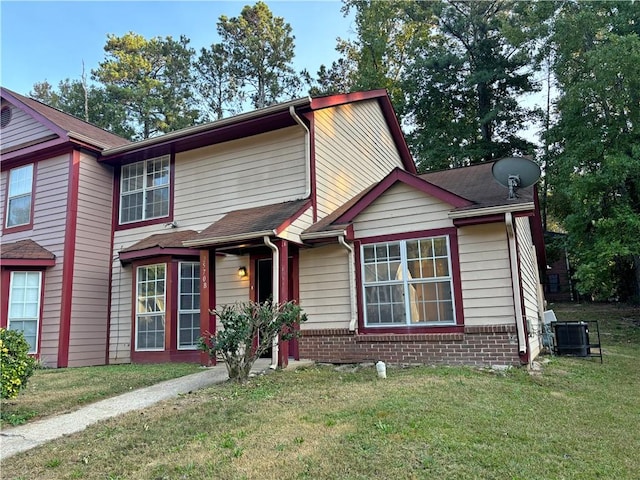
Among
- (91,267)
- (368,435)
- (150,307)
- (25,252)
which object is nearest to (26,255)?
(25,252)

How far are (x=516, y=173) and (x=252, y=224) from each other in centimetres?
460

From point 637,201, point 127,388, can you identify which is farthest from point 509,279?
point 637,201

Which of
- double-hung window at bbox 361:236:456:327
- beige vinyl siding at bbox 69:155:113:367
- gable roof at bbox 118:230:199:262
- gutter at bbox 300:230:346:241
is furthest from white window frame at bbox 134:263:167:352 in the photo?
double-hung window at bbox 361:236:456:327

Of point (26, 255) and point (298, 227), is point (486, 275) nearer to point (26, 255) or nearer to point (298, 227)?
point (298, 227)

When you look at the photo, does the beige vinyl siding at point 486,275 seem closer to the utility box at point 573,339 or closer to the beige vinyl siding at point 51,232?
the utility box at point 573,339

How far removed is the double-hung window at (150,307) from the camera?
32.5 ft

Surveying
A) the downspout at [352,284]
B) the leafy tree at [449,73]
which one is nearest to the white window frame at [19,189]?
the downspout at [352,284]

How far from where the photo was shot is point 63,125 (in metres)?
11.3

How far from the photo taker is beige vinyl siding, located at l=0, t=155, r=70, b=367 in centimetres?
1030

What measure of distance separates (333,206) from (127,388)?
5.36 metres

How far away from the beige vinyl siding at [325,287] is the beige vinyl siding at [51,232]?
5.83 metres

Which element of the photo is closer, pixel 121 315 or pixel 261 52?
pixel 121 315

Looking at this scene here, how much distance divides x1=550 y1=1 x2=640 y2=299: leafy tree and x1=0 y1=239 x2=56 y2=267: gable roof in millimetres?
15867

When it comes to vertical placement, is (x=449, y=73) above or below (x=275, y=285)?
above
